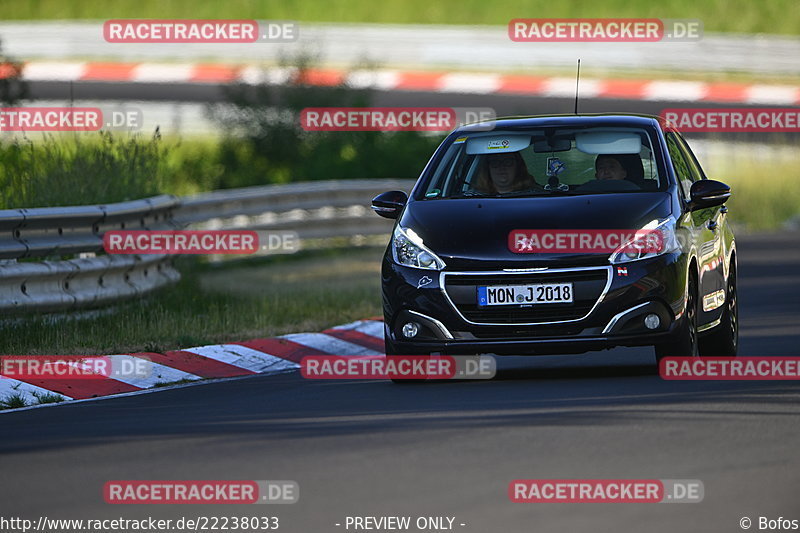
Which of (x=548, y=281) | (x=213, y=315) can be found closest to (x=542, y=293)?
(x=548, y=281)

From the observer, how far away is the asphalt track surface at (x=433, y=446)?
6621mm

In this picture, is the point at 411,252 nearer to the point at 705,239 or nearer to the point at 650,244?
the point at 650,244

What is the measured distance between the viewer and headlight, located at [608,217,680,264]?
1031 centimetres

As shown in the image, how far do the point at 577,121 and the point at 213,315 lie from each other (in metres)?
3.73

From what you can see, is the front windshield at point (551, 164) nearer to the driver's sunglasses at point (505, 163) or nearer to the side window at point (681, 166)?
the driver's sunglasses at point (505, 163)

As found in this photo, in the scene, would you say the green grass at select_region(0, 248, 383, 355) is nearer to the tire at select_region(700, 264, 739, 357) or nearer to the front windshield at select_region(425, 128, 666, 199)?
the front windshield at select_region(425, 128, 666, 199)

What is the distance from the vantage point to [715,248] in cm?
1161

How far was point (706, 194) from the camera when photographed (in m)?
11.0

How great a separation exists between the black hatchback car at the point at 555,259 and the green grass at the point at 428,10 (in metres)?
34.1

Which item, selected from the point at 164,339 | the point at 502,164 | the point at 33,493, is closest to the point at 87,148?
the point at 164,339

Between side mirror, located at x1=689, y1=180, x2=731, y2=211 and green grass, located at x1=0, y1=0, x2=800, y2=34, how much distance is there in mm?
34233

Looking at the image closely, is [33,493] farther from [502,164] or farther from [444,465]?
[502,164]

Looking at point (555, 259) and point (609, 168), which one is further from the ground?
point (609, 168)

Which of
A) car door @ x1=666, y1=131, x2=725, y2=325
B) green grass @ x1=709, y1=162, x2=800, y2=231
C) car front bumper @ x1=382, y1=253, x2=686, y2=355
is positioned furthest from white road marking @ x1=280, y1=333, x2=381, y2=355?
green grass @ x1=709, y1=162, x2=800, y2=231
